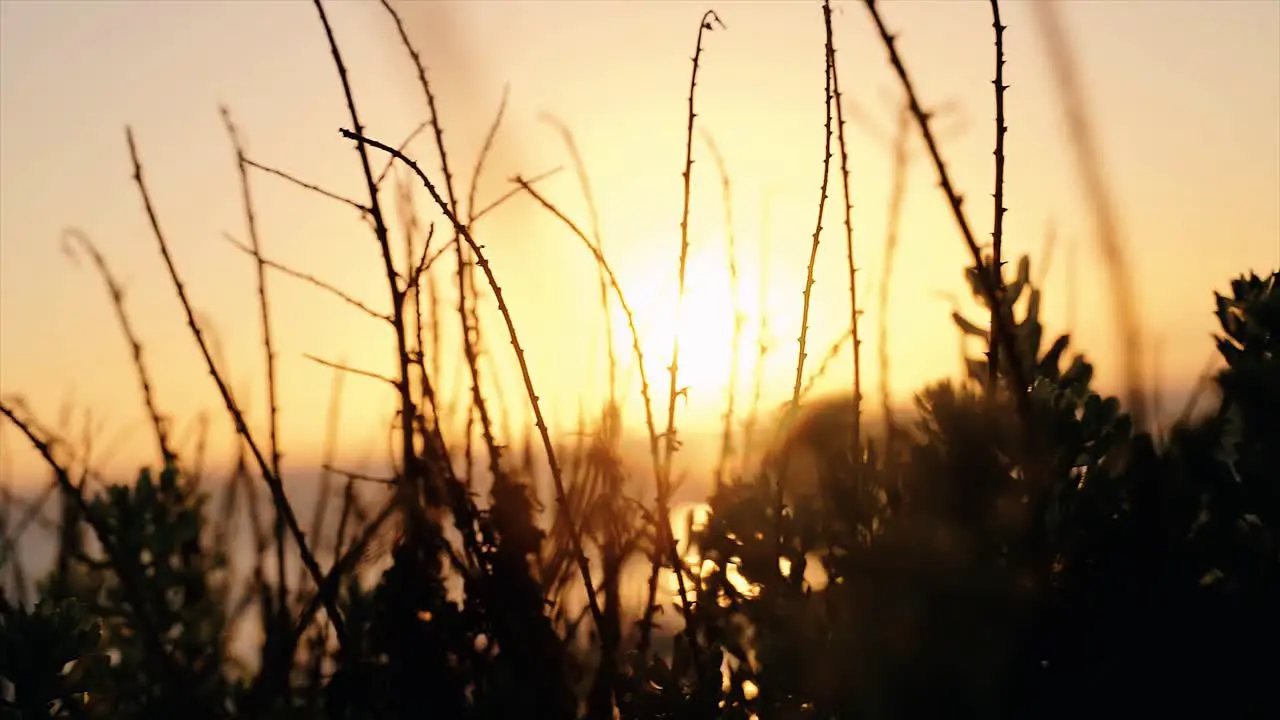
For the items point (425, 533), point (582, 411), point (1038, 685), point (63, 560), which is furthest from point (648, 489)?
point (63, 560)

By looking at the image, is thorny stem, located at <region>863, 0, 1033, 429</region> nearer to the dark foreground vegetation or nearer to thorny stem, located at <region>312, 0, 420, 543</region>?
the dark foreground vegetation

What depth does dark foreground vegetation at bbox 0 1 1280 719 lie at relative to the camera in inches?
45.9

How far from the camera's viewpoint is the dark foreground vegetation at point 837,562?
117 cm

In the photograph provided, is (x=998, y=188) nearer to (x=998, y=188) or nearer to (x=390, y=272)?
(x=998, y=188)

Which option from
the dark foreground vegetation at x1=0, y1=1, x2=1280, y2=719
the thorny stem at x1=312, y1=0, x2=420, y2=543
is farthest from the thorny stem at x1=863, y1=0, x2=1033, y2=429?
the thorny stem at x1=312, y1=0, x2=420, y2=543

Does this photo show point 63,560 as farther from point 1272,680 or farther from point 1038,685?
point 1272,680

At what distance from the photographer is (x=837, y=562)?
1.33 m

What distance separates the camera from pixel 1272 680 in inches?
45.9

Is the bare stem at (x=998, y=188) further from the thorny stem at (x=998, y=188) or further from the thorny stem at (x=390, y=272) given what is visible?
the thorny stem at (x=390, y=272)

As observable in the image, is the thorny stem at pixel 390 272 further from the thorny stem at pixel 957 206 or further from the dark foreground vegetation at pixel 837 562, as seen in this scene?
the thorny stem at pixel 957 206

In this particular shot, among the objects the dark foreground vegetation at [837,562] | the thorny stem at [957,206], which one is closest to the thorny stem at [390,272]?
the dark foreground vegetation at [837,562]

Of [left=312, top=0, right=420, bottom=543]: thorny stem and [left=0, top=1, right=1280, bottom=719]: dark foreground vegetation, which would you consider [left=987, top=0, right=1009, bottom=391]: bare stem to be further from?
[left=312, top=0, right=420, bottom=543]: thorny stem

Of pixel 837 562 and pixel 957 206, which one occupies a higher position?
pixel 957 206

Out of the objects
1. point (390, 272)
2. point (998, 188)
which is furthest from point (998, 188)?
point (390, 272)
